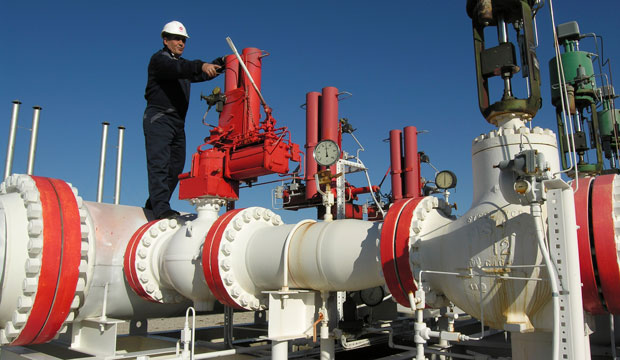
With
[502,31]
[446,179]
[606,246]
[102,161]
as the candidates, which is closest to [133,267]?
[102,161]

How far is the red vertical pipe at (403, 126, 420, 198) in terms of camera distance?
17.2 meters

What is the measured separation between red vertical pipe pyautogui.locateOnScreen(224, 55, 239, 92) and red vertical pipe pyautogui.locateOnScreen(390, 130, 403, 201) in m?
10.3

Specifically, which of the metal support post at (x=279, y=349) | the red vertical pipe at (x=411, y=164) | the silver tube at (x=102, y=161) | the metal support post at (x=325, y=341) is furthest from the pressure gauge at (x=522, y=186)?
the red vertical pipe at (x=411, y=164)

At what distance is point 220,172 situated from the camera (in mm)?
6414

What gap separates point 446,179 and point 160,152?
373 cm

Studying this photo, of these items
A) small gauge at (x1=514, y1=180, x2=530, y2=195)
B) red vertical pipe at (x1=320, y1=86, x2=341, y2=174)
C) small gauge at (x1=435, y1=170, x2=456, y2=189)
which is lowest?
small gauge at (x1=514, y1=180, x2=530, y2=195)

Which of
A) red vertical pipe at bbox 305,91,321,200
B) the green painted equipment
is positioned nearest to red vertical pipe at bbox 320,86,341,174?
red vertical pipe at bbox 305,91,321,200

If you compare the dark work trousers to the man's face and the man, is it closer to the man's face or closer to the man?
the man

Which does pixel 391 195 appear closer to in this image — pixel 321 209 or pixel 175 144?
pixel 321 209

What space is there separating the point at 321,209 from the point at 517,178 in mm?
13294

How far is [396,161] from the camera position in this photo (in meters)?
17.5

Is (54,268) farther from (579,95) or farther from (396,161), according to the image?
(396,161)

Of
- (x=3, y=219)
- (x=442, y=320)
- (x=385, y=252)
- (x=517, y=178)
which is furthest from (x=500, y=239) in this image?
(x=3, y=219)

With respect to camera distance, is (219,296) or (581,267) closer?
(581,267)
